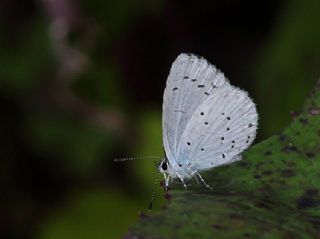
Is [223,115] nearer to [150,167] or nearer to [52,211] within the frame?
[150,167]

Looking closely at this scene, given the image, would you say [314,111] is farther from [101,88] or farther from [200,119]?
[101,88]

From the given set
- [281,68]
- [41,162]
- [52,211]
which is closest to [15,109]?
[41,162]

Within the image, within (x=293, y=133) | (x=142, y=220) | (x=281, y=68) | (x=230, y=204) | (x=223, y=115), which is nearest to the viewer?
(x=142, y=220)

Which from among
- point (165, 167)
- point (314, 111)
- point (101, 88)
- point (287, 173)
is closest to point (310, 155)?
point (287, 173)

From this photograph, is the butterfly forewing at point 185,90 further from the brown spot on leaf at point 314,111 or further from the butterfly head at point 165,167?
the brown spot on leaf at point 314,111

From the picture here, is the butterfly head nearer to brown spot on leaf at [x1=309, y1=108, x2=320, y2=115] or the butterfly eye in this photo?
the butterfly eye

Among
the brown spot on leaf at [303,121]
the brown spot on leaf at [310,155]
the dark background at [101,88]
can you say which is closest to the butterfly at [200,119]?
the brown spot on leaf at [303,121]
